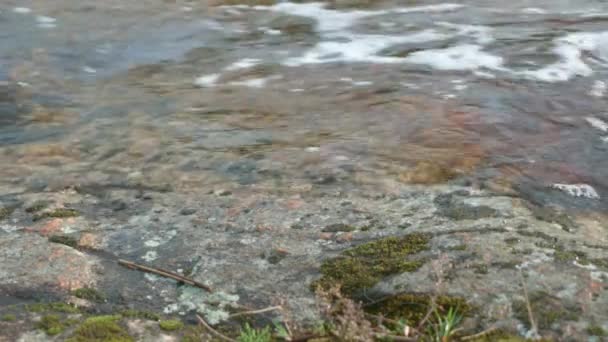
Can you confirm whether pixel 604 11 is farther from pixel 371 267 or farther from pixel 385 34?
pixel 371 267

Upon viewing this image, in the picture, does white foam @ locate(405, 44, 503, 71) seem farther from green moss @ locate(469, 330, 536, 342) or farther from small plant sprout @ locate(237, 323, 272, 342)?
small plant sprout @ locate(237, 323, 272, 342)

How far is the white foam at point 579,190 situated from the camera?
405 centimetres

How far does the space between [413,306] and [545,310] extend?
0.44 m

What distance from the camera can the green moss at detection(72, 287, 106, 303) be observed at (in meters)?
2.91

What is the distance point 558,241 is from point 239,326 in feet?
4.31

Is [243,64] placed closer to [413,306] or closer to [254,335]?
[413,306]

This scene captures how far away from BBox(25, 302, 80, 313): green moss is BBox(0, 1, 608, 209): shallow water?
1383 mm

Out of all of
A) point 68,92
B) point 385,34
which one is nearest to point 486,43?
point 385,34

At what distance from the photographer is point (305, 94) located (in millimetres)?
6434

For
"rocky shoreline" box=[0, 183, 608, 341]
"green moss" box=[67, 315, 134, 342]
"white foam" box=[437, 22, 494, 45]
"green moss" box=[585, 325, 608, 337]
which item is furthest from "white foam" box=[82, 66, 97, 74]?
"green moss" box=[585, 325, 608, 337]

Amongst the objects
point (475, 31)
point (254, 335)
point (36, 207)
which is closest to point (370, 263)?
point (254, 335)

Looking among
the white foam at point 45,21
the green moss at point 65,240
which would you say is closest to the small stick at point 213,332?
the green moss at point 65,240

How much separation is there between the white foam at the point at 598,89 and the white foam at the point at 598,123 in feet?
2.11

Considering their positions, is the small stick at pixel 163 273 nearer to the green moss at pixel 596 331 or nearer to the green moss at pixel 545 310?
the green moss at pixel 545 310
